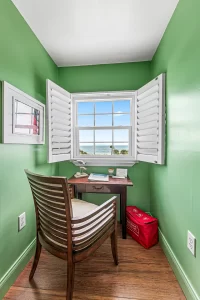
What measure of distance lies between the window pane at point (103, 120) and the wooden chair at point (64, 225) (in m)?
1.38

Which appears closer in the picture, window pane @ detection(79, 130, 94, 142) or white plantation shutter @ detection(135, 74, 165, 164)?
white plantation shutter @ detection(135, 74, 165, 164)

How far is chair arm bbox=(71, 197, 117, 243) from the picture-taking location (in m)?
1.13

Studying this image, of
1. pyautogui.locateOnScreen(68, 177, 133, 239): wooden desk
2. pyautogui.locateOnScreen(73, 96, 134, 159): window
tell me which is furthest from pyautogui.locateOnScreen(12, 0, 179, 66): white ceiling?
pyautogui.locateOnScreen(68, 177, 133, 239): wooden desk

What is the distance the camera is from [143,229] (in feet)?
5.92

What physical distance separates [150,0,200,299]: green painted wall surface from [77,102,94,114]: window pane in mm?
1125

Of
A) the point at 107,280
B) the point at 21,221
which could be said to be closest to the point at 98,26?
the point at 21,221

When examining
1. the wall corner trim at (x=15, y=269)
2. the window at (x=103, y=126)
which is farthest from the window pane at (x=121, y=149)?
the wall corner trim at (x=15, y=269)

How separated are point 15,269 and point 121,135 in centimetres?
198

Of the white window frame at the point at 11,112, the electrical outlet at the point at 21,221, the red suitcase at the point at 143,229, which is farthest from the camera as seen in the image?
the red suitcase at the point at 143,229

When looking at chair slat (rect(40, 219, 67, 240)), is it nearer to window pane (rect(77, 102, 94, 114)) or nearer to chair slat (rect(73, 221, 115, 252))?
chair slat (rect(73, 221, 115, 252))

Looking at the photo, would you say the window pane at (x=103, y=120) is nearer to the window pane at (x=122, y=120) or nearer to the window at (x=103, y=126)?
the window at (x=103, y=126)

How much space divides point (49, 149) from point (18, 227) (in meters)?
0.83

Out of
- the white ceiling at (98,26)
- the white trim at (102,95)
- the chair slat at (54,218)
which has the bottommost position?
the chair slat at (54,218)

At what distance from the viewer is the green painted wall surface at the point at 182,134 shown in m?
1.11
